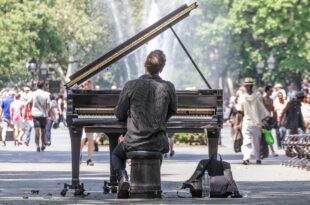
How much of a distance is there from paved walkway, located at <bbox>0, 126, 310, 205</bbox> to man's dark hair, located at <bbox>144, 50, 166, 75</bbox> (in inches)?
57.8

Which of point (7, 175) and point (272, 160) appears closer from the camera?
point (7, 175)

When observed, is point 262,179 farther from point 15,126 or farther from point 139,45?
point 15,126

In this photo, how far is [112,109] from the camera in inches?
732

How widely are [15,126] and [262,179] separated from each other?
→ 73.3 feet

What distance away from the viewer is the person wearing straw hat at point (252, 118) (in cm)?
3075

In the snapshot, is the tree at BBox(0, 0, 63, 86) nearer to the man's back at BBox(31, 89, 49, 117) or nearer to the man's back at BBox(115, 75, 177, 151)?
the man's back at BBox(31, 89, 49, 117)

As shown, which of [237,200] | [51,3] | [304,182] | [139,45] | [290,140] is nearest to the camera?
[237,200]

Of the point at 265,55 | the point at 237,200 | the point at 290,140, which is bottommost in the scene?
the point at 237,200

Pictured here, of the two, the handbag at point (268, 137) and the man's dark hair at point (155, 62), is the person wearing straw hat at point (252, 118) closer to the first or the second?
the handbag at point (268, 137)

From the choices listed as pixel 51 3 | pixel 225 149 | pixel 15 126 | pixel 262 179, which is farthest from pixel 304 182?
pixel 51 3

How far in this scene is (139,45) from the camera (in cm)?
1916

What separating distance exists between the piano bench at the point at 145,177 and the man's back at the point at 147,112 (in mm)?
96

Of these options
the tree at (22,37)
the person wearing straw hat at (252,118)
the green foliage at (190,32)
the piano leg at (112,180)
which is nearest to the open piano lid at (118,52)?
the piano leg at (112,180)

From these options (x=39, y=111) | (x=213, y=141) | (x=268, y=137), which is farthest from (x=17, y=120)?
(x=213, y=141)
